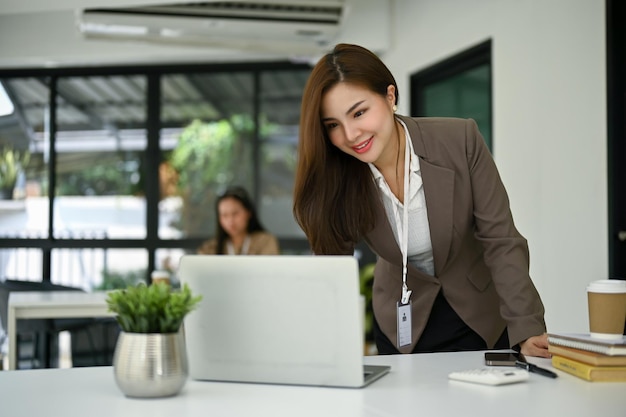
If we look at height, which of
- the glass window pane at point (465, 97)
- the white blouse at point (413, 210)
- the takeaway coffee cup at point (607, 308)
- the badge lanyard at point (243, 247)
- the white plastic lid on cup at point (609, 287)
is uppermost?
the glass window pane at point (465, 97)

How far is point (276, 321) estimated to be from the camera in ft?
5.61

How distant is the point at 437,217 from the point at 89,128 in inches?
233

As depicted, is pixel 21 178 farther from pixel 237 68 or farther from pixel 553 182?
pixel 553 182

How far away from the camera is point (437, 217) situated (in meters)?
2.31

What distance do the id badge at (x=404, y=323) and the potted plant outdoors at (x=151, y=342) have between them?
0.67 m

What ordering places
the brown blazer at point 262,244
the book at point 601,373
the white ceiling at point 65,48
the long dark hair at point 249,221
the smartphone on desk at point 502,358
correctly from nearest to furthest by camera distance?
the book at point 601,373
the smartphone on desk at point 502,358
the brown blazer at point 262,244
the long dark hair at point 249,221
the white ceiling at point 65,48

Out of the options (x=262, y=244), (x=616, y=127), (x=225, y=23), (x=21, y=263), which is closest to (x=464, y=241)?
(x=616, y=127)

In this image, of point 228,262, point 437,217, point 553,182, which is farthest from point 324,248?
point 553,182

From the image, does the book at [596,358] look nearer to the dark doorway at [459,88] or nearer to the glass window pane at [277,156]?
the dark doorway at [459,88]

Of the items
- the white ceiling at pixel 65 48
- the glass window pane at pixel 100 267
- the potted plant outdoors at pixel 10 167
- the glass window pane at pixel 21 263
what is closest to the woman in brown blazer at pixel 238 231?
the white ceiling at pixel 65 48

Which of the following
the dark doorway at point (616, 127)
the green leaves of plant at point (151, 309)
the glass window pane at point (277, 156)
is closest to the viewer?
the green leaves of plant at point (151, 309)

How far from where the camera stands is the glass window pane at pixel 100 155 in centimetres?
759

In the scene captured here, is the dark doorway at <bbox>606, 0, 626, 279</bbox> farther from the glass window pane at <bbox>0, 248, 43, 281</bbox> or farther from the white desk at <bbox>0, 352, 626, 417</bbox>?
the glass window pane at <bbox>0, 248, 43, 281</bbox>

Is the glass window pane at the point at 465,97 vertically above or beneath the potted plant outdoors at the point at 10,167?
above
